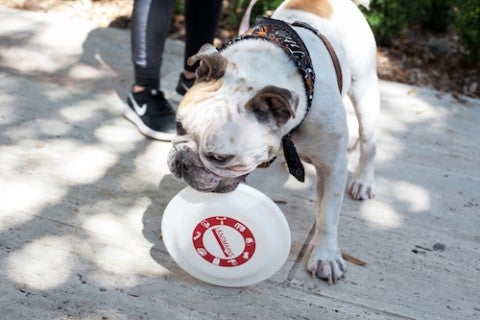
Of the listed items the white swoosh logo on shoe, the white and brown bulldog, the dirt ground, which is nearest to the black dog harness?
the white and brown bulldog

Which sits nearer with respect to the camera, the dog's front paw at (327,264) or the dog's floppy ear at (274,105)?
the dog's floppy ear at (274,105)

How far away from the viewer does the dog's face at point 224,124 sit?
2.38m

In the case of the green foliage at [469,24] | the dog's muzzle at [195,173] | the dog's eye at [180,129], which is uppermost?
the dog's eye at [180,129]

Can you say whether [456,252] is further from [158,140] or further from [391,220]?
[158,140]

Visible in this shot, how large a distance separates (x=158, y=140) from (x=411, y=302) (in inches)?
71.8

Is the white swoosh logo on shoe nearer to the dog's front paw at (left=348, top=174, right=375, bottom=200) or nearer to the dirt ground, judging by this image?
the dog's front paw at (left=348, top=174, right=375, bottom=200)

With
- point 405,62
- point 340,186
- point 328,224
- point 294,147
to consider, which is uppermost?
point 294,147

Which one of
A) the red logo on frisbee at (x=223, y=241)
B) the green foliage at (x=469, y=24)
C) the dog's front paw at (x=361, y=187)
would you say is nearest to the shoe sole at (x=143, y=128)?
the dog's front paw at (x=361, y=187)

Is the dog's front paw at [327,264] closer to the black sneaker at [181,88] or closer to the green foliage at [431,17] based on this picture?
the black sneaker at [181,88]

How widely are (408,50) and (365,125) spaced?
7.86 ft

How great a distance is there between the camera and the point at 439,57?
5445mm

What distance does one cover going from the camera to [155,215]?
10.6 feet

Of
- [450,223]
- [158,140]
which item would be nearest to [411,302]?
[450,223]

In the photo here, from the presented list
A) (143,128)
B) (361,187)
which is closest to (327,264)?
(361,187)
